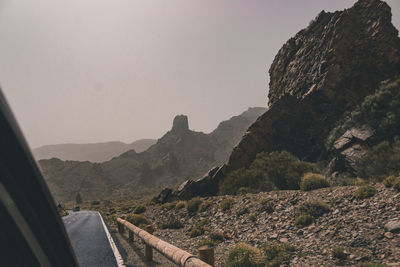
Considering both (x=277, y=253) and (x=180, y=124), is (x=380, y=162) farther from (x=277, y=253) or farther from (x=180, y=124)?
(x=180, y=124)

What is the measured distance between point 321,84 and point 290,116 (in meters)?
5.34

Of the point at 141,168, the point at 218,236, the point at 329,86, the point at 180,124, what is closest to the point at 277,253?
the point at 218,236

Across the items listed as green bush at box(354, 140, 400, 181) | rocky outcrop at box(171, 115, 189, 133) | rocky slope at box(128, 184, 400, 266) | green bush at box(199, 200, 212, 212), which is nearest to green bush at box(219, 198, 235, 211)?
rocky slope at box(128, 184, 400, 266)

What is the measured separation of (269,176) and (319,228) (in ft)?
42.2

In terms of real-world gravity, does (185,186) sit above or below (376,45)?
below

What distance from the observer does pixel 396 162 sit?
610 inches

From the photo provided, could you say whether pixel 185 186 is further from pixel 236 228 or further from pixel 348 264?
pixel 348 264

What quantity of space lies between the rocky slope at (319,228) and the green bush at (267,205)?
129 millimetres

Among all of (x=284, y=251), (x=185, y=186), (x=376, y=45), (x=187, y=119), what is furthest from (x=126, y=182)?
(x=284, y=251)

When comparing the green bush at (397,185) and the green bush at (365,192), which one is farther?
the green bush at (365,192)

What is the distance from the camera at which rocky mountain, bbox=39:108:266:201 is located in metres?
111

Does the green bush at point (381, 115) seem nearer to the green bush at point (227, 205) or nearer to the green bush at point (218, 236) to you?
the green bush at point (227, 205)

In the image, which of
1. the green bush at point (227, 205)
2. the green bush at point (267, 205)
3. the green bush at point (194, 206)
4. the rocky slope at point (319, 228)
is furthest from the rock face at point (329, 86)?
the green bush at point (267, 205)

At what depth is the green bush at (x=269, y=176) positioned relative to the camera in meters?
20.5
